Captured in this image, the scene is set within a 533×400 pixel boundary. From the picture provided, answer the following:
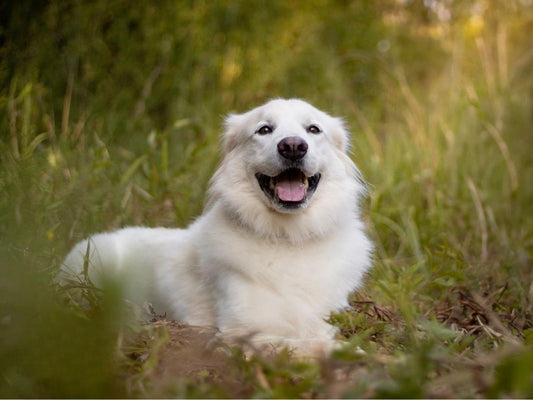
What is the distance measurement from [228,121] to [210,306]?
3.62 ft

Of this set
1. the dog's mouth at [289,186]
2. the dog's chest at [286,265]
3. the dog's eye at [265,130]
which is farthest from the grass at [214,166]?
the dog's eye at [265,130]

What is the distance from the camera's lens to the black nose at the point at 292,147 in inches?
112

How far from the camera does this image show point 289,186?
2998mm

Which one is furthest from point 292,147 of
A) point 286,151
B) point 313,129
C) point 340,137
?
point 340,137

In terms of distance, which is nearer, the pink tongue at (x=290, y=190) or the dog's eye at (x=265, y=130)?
the pink tongue at (x=290, y=190)

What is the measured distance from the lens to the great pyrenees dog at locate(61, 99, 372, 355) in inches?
108

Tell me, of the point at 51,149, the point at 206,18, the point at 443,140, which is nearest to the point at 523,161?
the point at 443,140

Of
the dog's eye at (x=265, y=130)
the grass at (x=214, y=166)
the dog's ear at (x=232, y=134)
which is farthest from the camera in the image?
the dog's ear at (x=232, y=134)

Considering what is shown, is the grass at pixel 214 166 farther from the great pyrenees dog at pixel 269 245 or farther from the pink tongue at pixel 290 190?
the pink tongue at pixel 290 190

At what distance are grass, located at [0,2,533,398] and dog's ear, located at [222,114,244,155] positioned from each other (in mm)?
973

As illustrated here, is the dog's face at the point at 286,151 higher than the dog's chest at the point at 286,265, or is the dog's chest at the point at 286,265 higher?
the dog's face at the point at 286,151

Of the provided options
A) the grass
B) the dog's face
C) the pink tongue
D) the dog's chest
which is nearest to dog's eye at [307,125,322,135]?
the dog's face

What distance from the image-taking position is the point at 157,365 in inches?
80.3

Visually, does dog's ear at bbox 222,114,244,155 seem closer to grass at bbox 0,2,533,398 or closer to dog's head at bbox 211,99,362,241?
dog's head at bbox 211,99,362,241
